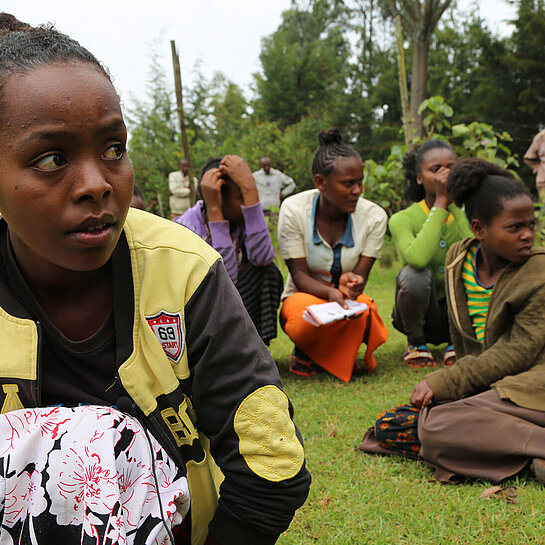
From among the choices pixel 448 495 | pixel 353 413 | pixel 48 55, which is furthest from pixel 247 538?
pixel 353 413

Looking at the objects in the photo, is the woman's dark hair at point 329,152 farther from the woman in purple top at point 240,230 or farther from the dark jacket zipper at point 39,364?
the dark jacket zipper at point 39,364

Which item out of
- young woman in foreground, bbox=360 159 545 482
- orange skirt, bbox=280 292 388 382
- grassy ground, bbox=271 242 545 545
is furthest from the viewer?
orange skirt, bbox=280 292 388 382

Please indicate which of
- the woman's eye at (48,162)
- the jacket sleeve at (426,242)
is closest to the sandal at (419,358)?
the jacket sleeve at (426,242)

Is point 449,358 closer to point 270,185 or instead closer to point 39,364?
point 39,364

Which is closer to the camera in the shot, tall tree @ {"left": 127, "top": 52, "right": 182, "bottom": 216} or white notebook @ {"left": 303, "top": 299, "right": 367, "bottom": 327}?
white notebook @ {"left": 303, "top": 299, "right": 367, "bottom": 327}

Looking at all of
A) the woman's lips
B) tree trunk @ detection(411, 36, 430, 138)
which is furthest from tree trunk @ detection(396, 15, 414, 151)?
the woman's lips

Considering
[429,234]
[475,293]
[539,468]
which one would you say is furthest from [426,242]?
[539,468]

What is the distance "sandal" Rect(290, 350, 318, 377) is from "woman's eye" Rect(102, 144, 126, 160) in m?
2.86

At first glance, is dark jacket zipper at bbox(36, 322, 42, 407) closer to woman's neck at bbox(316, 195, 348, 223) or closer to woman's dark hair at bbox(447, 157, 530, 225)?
woman's dark hair at bbox(447, 157, 530, 225)

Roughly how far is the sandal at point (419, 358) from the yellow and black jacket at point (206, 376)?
271cm

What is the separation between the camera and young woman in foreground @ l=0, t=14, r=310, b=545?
3.27 feet

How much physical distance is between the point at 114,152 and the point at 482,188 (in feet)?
6.76

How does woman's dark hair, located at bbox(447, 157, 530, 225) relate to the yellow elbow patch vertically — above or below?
above

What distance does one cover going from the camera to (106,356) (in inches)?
46.4
